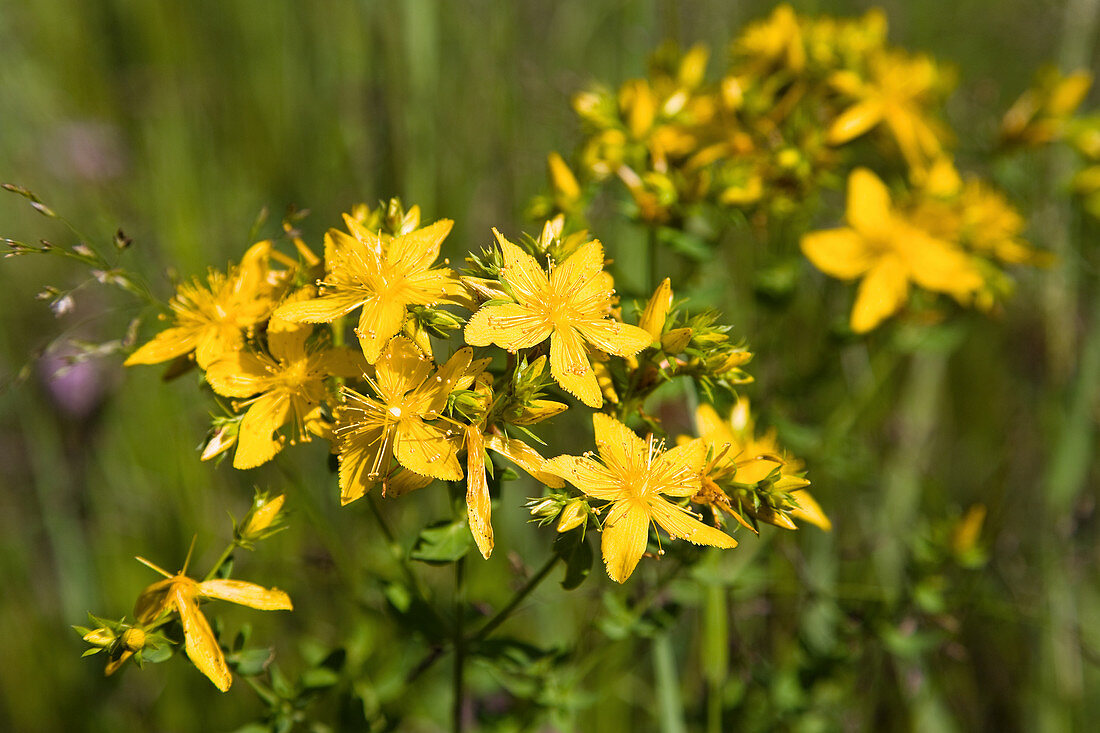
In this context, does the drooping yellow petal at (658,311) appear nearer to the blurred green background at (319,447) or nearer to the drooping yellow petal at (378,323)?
the drooping yellow petal at (378,323)

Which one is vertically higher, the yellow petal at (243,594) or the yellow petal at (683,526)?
the yellow petal at (683,526)

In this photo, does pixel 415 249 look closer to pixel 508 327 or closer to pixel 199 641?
pixel 508 327

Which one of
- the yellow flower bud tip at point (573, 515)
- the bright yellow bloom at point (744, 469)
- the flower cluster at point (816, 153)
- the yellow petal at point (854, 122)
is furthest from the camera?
the yellow petal at point (854, 122)

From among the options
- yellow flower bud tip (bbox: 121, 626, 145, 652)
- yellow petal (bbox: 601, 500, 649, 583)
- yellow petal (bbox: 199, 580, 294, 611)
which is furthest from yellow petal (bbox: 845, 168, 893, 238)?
yellow flower bud tip (bbox: 121, 626, 145, 652)

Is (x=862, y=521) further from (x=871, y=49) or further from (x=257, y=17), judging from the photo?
(x=257, y=17)

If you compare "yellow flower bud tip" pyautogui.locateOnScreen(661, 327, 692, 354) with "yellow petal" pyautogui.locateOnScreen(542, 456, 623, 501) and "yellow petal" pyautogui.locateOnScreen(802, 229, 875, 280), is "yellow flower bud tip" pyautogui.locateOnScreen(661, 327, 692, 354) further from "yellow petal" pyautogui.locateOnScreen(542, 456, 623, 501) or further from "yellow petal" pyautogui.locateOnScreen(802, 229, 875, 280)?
"yellow petal" pyautogui.locateOnScreen(802, 229, 875, 280)

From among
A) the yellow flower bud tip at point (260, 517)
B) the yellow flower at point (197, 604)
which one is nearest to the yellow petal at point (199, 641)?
the yellow flower at point (197, 604)

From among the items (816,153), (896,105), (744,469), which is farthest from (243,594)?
(896,105)
